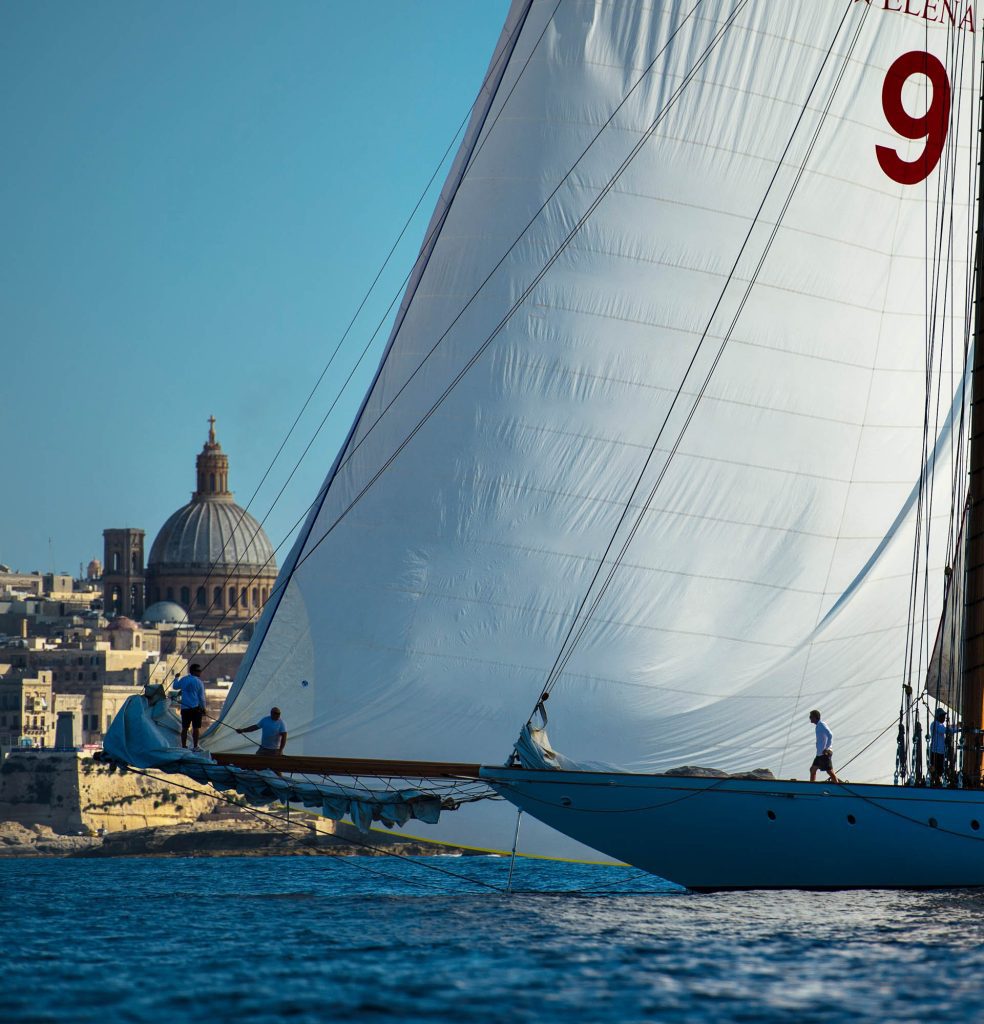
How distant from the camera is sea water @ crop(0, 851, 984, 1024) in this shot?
14438mm

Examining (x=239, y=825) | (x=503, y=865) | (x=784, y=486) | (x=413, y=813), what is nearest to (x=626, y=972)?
(x=413, y=813)

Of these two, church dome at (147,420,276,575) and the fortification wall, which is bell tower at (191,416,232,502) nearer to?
church dome at (147,420,276,575)

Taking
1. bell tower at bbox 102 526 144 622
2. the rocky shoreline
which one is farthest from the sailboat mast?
bell tower at bbox 102 526 144 622

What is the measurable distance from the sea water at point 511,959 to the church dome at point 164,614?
128508mm

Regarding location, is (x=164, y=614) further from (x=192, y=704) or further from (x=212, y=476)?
(x=192, y=704)

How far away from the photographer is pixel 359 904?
2234cm

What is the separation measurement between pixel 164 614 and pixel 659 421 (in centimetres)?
13435

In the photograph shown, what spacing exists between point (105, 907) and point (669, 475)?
29.2ft

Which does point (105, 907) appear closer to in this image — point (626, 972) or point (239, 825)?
point (626, 972)

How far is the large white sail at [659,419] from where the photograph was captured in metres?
20.5

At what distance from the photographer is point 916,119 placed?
23062 mm

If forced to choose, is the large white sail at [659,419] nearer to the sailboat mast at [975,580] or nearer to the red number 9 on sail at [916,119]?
the red number 9 on sail at [916,119]

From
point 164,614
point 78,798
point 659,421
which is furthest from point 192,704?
point 164,614

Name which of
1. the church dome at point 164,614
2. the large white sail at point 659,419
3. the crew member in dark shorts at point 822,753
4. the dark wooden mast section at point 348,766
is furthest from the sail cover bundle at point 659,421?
the church dome at point 164,614
